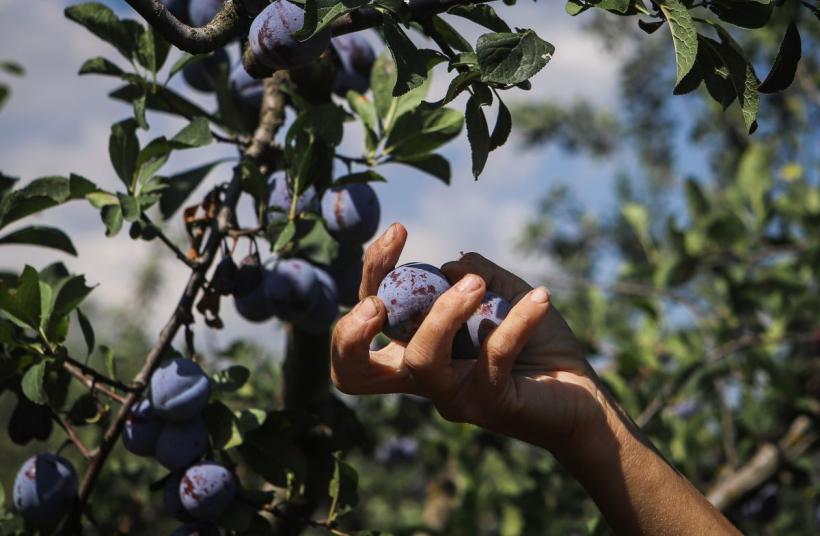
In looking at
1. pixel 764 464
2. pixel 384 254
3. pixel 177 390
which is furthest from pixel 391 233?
pixel 764 464

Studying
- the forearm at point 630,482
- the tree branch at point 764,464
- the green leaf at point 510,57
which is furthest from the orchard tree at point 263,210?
the tree branch at point 764,464

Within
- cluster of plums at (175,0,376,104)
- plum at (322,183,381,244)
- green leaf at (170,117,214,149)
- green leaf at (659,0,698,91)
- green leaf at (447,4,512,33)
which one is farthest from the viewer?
plum at (322,183,381,244)

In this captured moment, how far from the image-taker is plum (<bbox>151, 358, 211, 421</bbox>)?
1.07 m

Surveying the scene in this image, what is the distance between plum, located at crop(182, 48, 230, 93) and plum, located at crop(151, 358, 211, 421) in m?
0.52

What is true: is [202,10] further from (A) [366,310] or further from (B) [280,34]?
(A) [366,310]

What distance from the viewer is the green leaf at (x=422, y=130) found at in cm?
130

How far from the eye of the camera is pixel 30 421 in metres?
1.19

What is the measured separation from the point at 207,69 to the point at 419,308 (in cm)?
74

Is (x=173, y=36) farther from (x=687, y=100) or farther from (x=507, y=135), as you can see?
(x=687, y=100)

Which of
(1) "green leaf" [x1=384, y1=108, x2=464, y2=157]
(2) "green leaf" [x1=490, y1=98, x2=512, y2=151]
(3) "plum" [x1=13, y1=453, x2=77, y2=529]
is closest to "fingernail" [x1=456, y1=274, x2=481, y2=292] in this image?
(2) "green leaf" [x1=490, y1=98, x2=512, y2=151]

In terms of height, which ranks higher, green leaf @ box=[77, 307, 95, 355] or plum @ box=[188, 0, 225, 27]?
plum @ box=[188, 0, 225, 27]

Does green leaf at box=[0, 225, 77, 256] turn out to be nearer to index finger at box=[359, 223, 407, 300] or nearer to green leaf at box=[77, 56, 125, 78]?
green leaf at box=[77, 56, 125, 78]

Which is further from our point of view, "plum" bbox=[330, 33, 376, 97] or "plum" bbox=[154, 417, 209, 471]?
"plum" bbox=[330, 33, 376, 97]

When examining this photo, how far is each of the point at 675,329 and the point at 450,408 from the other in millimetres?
1889
